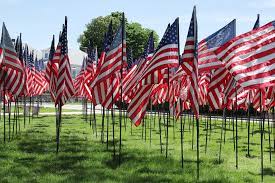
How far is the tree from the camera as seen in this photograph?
97.1 meters

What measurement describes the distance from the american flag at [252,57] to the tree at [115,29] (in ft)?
273

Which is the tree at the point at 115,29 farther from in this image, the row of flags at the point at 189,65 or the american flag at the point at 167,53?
the american flag at the point at 167,53

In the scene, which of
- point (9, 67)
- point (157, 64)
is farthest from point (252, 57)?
point (9, 67)

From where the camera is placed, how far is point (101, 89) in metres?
16.8

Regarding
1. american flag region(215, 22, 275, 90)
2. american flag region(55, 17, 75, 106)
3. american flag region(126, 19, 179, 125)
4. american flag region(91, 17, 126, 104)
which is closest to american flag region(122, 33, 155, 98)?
american flag region(126, 19, 179, 125)

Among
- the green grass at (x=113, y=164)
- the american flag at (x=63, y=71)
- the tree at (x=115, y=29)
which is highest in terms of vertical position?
the tree at (x=115, y=29)

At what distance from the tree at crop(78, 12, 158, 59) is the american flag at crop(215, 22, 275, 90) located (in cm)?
8316

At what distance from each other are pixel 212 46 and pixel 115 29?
269 feet

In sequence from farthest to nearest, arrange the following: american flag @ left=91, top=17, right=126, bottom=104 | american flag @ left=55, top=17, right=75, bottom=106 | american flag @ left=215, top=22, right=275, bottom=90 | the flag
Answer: the flag, american flag @ left=55, top=17, right=75, bottom=106, american flag @ left=91, top=17, right=126, bottom=104, american flag @ left=215, top=22, right=275, bottom=90

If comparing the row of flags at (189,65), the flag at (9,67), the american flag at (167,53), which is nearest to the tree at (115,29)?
the flag at (9,67)

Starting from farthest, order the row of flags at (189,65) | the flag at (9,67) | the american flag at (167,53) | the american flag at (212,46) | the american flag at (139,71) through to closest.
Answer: the flag at (9,67) → the american flag at (139,71) → the american flag at (212,46) → the american flag at (167,53) → the row of flags at (189,65)

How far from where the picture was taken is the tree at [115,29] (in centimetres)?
9706

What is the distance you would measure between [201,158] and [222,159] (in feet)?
2.57

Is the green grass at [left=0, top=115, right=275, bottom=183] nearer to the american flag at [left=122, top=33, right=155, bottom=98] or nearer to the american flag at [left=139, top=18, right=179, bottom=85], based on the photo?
the american flag at [left=122, top=33, right=155, bottom=98]
